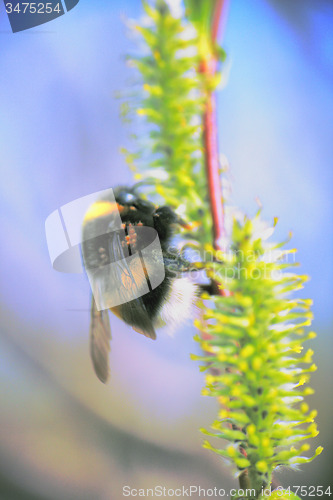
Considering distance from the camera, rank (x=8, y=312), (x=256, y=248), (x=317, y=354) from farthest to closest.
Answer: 1. (x=8, y=312)
2. (x=317, y=354)
3. (x=256, y=248)

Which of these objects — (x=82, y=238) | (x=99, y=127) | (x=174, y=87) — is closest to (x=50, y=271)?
(x=99, y=127)

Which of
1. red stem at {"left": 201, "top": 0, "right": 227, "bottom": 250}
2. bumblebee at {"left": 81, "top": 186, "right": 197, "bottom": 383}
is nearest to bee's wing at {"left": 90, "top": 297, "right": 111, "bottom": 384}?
bumblebee at {"left": 81, "top": 186, "right": 197, "bottom": 383}

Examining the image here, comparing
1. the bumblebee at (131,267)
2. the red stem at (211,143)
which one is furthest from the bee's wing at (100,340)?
the red stem at (211,143)

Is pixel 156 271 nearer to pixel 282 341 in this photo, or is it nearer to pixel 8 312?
pixel 282 341

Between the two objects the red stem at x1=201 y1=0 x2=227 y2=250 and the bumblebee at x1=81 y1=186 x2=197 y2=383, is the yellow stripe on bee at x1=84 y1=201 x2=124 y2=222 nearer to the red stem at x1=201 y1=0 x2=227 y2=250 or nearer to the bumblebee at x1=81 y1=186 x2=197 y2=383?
the bumblebee at x1=81 y1=186 x2=197 y2=383

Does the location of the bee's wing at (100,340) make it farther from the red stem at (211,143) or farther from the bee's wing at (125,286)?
the red stem at (211,143)

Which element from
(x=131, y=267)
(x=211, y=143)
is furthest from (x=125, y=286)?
(x=211, y=143)
